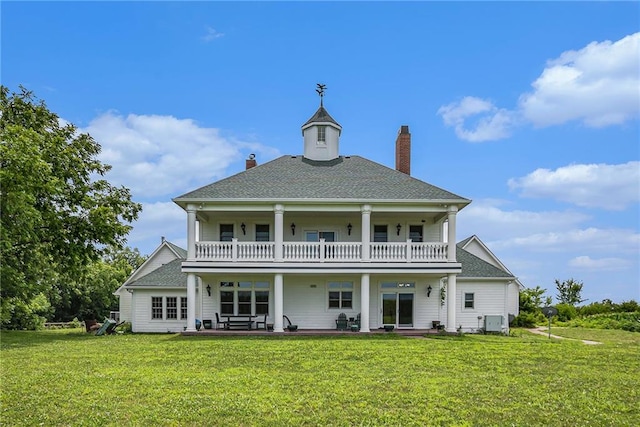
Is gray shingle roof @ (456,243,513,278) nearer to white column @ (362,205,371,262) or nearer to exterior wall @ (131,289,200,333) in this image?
white column @ (362,205,371,262)

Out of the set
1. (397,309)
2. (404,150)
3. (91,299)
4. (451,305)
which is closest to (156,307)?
(397,309)

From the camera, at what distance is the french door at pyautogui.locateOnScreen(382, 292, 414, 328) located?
2219 cm

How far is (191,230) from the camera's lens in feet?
65.8

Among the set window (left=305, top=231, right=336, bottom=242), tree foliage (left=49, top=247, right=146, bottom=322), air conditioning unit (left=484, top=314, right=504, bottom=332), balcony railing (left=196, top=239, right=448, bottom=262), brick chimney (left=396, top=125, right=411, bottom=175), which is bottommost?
tree foliage (left=49, top=247, right=146, bottom=322)

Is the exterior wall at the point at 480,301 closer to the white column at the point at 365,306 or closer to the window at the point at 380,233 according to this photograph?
the window at the point at 380,233

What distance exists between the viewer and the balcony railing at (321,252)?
20.3 meters

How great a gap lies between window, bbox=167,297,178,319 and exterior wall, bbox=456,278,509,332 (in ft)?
47.5

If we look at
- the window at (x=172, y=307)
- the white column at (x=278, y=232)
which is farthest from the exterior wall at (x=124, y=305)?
the white column at (x=278, y=232)

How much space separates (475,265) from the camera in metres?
24.5

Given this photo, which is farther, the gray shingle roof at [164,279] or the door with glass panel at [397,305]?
the gray shingle roof at [164,279]

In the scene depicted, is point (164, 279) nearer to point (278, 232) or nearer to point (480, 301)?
point (278, 232)

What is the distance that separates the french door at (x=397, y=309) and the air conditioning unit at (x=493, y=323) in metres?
3.69

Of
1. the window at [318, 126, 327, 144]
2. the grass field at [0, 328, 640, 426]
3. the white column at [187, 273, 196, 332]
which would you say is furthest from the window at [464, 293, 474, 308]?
the white column at [187, 273, 196, 332]

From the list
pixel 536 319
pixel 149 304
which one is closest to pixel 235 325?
pixel 149 304
